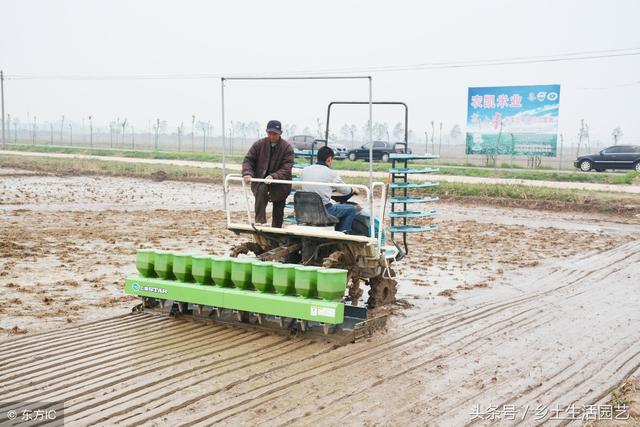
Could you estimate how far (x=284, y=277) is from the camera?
784 cm

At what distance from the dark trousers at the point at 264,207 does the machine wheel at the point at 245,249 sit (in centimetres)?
37

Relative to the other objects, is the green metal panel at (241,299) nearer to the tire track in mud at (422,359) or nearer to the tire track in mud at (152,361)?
the tire track in mud at (152,361)

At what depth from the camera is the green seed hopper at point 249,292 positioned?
7609 mm

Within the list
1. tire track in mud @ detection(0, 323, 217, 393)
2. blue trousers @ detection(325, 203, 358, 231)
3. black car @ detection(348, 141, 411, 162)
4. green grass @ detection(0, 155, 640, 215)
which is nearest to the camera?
tire track in mud @ detection(0, 323, 217, 393)

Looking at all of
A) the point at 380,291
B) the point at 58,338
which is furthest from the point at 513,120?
the point at 58,338

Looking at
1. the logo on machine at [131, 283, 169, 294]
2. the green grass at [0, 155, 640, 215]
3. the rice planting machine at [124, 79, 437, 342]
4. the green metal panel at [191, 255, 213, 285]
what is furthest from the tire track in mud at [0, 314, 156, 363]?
the green grass at [0, 155, 640, 215]

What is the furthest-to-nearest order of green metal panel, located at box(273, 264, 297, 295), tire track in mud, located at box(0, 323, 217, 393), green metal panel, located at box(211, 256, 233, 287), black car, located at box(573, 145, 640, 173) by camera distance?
black car, located at box(573, 145, 640, 173) < green metal panel, located at box(211, 256, 233, 287) < green metal panel, located at box(273, 264, 297, 295) < tire track in mud, located at box(0, 323, 217, 393)

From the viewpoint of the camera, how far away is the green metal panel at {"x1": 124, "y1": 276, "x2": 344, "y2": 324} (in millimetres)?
7535

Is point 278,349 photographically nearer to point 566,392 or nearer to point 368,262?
point 368,262

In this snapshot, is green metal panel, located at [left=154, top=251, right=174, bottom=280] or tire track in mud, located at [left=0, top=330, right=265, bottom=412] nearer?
tire track in mud, located at [left=0, top=330, right=265, bottom=412]

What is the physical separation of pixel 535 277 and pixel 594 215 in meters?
10.3

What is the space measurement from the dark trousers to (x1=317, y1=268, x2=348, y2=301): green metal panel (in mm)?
1712

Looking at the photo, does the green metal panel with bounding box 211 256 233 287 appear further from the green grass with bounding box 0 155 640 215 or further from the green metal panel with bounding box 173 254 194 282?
the green grass with bounding box 0 155 640 215

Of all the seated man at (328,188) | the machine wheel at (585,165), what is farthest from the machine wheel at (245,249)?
the machine wheel at (585,165)
